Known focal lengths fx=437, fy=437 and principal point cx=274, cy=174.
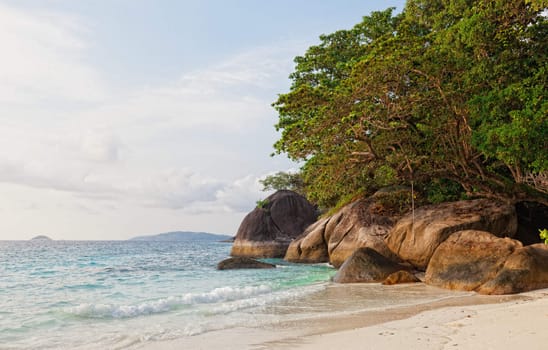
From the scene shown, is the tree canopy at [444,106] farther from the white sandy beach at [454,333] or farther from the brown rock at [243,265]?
the white sandy beach at [454,333]

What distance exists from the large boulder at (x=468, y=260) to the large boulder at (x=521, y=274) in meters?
0.33

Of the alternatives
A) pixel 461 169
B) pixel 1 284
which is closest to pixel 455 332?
pixel 461 169

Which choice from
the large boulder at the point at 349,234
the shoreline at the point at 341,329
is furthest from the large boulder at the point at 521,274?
the large boulder at the point at 349,234

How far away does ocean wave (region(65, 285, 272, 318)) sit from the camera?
9.98 meters

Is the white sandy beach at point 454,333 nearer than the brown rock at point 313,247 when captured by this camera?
Yes

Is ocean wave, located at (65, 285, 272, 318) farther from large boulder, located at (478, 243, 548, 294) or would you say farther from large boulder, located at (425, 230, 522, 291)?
large boulder, located at (478, 243, 548, 294)

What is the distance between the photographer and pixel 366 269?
13.6 metres

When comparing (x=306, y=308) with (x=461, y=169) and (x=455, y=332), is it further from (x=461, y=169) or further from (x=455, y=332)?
(x=461, y=169)

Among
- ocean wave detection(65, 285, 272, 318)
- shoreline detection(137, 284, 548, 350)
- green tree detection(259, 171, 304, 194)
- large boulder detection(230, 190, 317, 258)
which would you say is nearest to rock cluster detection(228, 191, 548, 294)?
shoreline detection(137, 284, 548, 350)

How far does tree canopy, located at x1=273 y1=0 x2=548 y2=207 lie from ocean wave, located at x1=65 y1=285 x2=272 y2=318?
5724 mm

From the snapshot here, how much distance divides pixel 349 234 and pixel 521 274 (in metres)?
9.31

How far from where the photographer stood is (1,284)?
57.4 feet

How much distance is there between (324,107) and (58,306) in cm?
976

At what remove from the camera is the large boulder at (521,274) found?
32.9 ft
